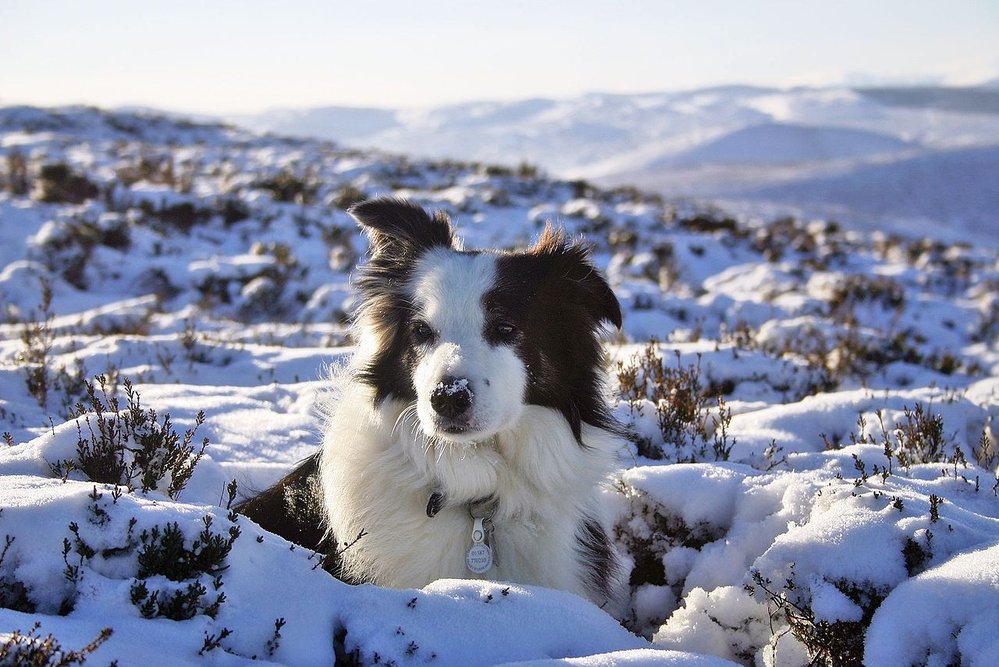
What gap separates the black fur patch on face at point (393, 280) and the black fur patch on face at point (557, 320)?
1.35 feet

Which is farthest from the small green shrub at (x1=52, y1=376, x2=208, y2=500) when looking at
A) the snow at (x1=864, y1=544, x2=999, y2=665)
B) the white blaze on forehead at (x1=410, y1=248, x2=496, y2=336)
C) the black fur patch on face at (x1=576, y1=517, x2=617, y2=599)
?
the snow at (x1=864, y1=544, x2=999, y2=665)

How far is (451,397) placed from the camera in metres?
2.52

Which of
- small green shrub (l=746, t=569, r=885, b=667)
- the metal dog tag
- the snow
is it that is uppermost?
the snow

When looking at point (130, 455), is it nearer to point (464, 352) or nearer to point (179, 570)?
point (179, 570)

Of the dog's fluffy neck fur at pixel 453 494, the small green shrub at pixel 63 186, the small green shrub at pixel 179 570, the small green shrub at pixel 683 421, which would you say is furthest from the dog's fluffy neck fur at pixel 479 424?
the small green shrub at pixel 63 186

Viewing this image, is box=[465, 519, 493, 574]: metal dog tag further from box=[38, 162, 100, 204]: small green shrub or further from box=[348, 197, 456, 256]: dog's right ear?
box=[38, 162, 100, 204]: small green shrub

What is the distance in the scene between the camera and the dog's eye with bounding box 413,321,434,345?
2.95 metres

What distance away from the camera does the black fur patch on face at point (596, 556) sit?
9.77ft

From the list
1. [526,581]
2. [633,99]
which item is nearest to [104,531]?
[526,581]

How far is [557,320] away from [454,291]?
0.51m

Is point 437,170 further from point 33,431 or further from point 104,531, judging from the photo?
point 104,531

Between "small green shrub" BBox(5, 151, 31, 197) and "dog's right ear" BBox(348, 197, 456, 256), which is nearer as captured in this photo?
"dog's right ear" BBox(348, 197, 456, 256)

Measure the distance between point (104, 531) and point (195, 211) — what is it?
11639 millimetres

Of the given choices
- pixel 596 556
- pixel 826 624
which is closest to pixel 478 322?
pixel 596 556
